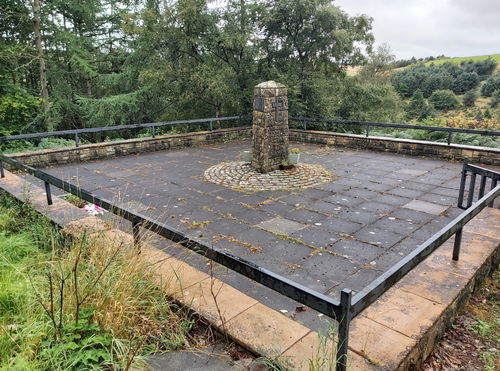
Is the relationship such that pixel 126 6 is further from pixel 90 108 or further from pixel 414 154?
pixel 414 154

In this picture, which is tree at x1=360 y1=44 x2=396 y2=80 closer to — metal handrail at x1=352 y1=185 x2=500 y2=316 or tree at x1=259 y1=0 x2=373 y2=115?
tree at x1=259 y1=0 x2=373 y2=115

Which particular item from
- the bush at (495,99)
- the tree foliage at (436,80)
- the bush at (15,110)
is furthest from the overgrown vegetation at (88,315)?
the tree foliage at (436,80)

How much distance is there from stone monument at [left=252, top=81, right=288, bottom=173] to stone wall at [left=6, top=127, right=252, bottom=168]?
316 cm

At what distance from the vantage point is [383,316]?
2.06 m

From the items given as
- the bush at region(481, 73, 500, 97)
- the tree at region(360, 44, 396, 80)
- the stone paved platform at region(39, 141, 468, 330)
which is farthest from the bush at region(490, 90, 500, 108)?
the stone paved platform at region(39, 141, 468, 330)

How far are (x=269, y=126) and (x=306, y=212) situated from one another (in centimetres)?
262

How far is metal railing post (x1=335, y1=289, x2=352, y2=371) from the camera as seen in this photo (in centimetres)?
133

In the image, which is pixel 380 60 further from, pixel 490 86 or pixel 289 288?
pixel 289 288

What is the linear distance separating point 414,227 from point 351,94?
10.1 metres

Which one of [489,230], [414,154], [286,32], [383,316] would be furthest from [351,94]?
[383,316]

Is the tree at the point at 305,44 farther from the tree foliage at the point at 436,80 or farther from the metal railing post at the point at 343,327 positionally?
the tree foliage at the point at 436,80

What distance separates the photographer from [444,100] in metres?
33.9

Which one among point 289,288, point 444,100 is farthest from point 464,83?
point 289,288

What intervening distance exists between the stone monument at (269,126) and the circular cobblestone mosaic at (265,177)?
24cm
